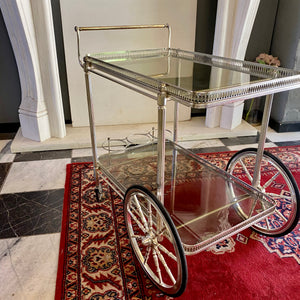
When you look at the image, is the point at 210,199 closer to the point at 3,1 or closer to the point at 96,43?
the point at 96,43

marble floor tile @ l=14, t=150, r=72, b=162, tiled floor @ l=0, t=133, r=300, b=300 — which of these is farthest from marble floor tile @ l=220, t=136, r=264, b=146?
marble floor tile @ l=14, t=150, r=72, b=162

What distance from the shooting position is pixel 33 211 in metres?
1.66

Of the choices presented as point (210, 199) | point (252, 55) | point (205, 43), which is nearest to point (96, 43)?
point (205, 43)

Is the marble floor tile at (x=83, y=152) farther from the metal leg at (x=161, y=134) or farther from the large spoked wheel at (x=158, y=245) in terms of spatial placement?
the metal leg at (x=161, y=134)

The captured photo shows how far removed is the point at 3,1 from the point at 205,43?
143 cm

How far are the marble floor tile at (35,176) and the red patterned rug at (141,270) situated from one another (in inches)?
13.0

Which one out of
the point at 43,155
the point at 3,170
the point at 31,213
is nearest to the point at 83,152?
the point at 43,155

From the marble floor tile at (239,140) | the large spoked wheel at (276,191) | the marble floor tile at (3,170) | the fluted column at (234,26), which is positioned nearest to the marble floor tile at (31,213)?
the marble floor tile at (3,170)

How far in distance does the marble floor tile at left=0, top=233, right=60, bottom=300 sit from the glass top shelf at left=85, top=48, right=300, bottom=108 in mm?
784

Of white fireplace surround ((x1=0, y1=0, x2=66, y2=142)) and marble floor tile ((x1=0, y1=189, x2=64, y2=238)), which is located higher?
white fireplace surround ((x1=0, y1=0, x2=66, y2=142))

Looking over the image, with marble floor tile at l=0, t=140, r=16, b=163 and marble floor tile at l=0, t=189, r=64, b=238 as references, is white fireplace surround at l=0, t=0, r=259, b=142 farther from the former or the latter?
marble floor tile at l=0, t=189, r=64, b=238

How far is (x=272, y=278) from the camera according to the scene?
4.14 ft

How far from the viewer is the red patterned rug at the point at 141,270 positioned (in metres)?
1.21

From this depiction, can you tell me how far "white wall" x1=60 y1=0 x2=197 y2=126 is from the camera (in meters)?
2.27
